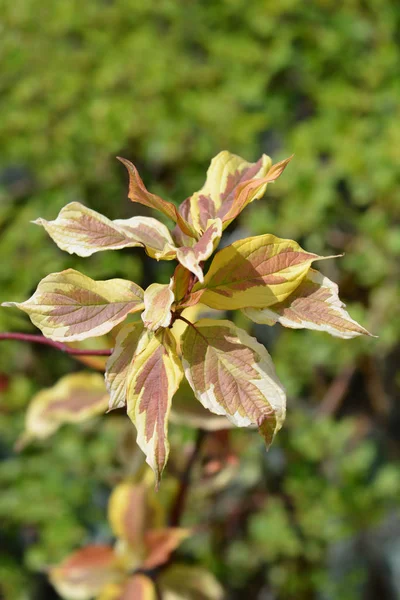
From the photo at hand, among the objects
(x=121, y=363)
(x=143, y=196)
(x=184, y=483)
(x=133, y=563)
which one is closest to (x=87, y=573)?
(x=133, y=563)

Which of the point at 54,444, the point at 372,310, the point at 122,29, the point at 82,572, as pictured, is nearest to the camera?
the point at 82,572

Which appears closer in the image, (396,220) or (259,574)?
(259,574)

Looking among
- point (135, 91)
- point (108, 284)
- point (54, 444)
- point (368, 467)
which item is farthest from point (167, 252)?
point (135, 91)

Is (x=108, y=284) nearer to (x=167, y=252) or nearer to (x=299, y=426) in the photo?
(x=167, y=252)

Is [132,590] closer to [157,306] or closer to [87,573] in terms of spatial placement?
[87,573]

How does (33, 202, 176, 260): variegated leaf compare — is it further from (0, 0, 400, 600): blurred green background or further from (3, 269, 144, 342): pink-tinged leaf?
(0, 0, 400, 600): blurred green background

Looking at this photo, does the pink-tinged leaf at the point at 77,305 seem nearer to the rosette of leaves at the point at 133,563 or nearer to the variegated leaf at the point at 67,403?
the variegated leaf at the point at 67,403
